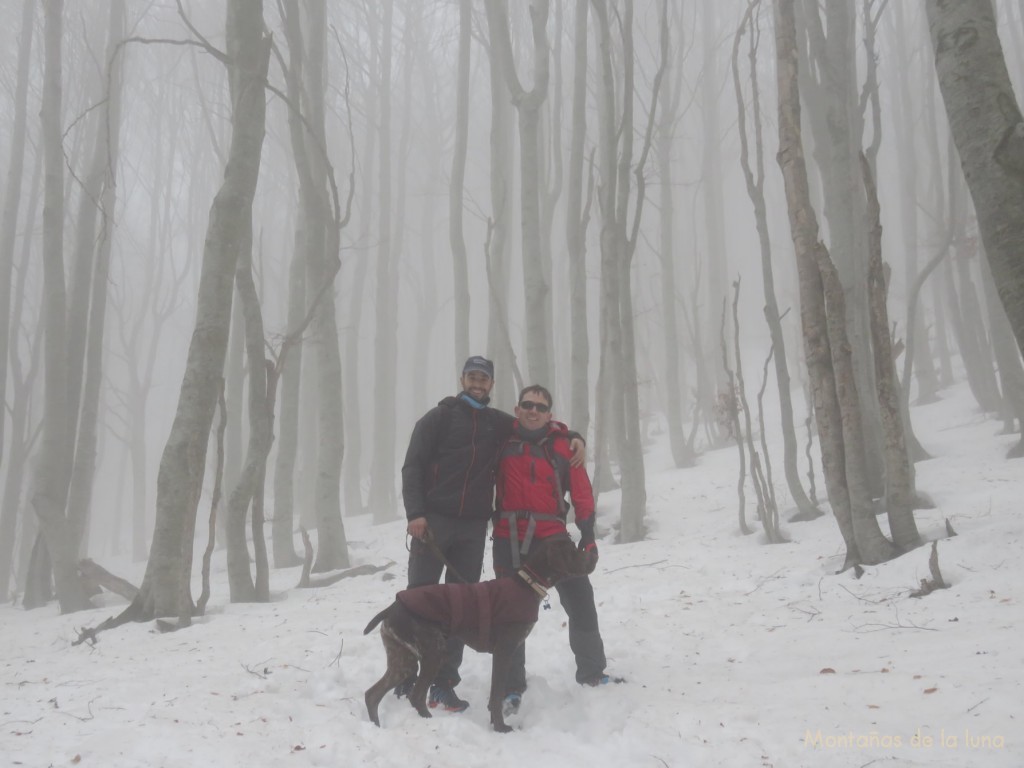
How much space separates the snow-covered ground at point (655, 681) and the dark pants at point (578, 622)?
0.14 m

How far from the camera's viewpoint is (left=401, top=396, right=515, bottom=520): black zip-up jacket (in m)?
3.73

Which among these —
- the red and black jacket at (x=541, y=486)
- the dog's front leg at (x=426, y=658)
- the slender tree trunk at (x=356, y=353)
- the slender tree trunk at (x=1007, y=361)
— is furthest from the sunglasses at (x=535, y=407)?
the slender tree trunk at (x=356, y=353)

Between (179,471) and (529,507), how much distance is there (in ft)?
12.0

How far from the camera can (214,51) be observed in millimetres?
6008

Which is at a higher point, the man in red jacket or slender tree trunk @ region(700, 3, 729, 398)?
slender tree trunk @ region(700, 3, 729, 398)

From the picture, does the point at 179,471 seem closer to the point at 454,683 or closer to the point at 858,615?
the point at 454,683

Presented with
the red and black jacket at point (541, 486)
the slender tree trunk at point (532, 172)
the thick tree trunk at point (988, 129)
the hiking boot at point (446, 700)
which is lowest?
the hiking boot at point (446, 700)

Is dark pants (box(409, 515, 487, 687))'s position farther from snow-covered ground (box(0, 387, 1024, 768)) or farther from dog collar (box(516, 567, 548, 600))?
snow-covered ground (box(0, 387, 1024, 768))

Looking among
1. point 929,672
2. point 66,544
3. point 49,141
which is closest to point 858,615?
point 929,672

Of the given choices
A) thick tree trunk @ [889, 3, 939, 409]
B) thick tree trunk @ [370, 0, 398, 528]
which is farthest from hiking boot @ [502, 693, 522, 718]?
thick tree trunk @ [889, 3, 939, 409]

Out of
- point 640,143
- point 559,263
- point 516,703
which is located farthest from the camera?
point 559,263

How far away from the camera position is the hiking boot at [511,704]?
347 centimetres

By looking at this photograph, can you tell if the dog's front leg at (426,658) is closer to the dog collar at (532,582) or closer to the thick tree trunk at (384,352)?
the dog collar at (532,582)

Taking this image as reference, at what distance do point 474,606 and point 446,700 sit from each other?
1.92 ft
